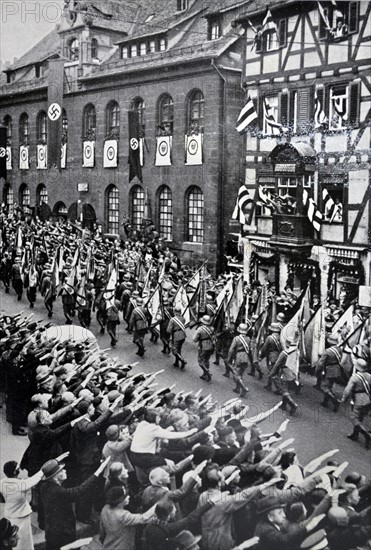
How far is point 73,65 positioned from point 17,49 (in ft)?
2.18

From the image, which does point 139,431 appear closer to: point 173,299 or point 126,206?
point 173,299

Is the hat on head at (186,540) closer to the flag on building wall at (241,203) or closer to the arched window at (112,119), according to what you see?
the flag on building wall at (241,203)

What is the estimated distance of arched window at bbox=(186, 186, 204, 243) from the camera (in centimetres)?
752

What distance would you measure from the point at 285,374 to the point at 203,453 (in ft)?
3.91

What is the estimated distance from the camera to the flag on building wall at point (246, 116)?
7.12 meters

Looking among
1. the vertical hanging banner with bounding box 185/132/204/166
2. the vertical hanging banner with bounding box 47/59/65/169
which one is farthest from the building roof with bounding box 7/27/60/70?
the vertical hanging banner with bounding box 185/132/204/166

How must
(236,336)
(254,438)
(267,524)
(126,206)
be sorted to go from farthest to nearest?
(126,206) < (236,336) < (254,438) < (267,524)

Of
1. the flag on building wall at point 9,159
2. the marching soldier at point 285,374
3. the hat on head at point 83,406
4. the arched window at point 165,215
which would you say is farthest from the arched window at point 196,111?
the hat on head at point 83,406

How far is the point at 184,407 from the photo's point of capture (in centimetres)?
702

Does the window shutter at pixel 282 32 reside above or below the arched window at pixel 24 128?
above

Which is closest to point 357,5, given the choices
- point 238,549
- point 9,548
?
point 238,549

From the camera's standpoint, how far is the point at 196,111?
742 centimetres

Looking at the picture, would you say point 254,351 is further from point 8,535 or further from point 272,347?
point 8,535

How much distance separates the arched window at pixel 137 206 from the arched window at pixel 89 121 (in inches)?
33.6
